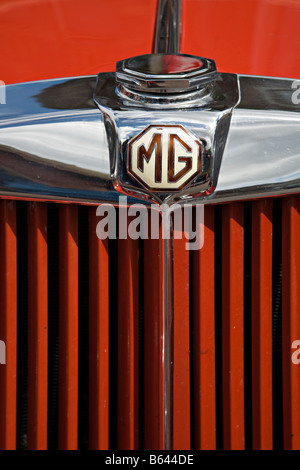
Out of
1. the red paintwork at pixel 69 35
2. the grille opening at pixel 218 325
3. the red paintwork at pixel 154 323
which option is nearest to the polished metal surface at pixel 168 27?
the red paintwork at pixel 69 35

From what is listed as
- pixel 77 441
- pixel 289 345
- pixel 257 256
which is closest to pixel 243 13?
pixel 257 256

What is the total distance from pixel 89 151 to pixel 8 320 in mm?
305

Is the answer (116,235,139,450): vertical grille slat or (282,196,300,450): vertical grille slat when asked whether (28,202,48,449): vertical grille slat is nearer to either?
(116,235,139,450): vertical grille slat

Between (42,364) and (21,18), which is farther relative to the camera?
(21,18)

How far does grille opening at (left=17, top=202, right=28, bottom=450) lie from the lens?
1.01m

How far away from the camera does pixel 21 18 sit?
3.97ft

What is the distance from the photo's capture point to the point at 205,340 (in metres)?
1.01

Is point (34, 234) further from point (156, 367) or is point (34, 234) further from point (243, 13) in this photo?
point (243, 13)

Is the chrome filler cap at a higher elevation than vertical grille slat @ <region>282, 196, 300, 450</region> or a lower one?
higher

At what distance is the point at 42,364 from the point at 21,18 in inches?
26.1

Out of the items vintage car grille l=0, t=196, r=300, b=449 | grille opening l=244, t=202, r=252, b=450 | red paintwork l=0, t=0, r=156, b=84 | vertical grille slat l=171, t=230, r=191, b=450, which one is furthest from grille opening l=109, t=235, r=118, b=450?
red paintwork l=0, t=0, r=156, b=84

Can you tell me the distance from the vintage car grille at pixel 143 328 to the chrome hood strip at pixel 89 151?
46 millimetres

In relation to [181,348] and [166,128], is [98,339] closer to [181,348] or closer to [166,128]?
[181,348]

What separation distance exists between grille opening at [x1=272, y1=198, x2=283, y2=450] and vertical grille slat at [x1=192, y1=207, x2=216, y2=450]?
0.37 ft
